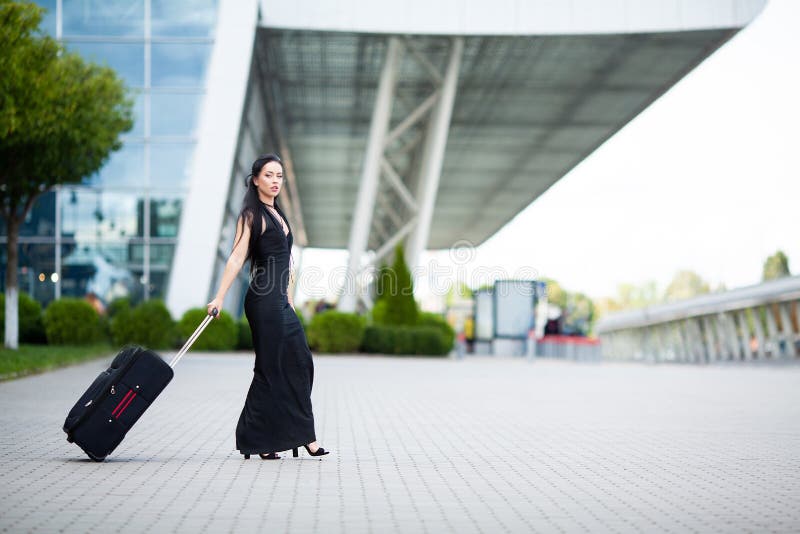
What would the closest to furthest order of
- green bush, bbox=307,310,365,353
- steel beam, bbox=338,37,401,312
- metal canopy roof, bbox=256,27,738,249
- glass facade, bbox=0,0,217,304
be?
1. glass facade, bbox=0,0,217,304
2. green bush, bbox=307,310,365,353
3. metal canopy roof, bbox=256,27,738,249
4. steel beam, bbox=338,37,401,312

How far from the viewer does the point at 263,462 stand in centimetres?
738

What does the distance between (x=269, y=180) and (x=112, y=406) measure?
1.92m

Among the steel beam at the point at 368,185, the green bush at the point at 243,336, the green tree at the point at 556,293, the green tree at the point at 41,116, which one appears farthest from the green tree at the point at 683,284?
the green tree at the point at 41,116

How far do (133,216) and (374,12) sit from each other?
28.7 ft

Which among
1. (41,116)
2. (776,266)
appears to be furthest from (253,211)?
(776,266)

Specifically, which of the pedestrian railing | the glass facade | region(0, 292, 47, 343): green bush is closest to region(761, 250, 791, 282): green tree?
the pedestrian railing

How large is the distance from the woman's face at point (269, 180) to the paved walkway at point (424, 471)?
193cm

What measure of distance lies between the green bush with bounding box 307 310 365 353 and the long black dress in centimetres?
2227

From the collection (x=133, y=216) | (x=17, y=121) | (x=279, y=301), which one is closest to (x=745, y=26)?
(x=133, y=216)

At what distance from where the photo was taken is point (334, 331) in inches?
1176

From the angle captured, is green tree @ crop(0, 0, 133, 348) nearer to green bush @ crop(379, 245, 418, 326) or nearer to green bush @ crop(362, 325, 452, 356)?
green bush @ crop(362, 325, 452, 356)

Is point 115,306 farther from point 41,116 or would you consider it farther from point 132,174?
point 41,116

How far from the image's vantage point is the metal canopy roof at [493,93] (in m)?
31.6

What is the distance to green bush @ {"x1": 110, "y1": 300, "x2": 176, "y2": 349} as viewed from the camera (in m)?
25.0
